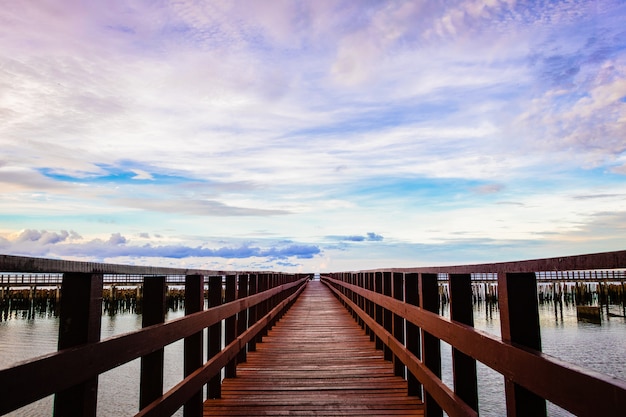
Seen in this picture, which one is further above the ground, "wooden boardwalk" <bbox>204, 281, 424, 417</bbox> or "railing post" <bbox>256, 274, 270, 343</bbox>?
"railing post" <bbox>256, 274, 270, 343</bbox>

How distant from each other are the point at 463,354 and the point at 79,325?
8.03 ft

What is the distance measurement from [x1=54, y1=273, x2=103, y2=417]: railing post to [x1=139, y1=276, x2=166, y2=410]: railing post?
80 cm

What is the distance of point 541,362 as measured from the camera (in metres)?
1.82

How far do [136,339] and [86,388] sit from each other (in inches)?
19.0

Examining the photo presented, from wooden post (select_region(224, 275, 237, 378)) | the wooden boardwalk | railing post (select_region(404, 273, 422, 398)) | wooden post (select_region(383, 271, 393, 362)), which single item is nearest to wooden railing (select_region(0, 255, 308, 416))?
the wooden boardwalk

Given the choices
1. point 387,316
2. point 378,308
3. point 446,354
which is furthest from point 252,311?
point 446,354

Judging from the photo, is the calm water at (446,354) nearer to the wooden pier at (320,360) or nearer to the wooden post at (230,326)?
the wooden post at (230,326)

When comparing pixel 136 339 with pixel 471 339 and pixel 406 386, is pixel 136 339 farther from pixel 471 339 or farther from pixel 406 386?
pixel 406 386

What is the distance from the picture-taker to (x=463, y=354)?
3133 millimetres

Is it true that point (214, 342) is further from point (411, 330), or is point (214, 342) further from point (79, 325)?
point (79, 325)

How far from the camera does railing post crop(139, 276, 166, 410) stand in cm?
289

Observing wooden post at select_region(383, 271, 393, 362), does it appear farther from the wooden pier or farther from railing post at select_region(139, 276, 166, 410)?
railing post at select_region(139, 276, 166, 410)

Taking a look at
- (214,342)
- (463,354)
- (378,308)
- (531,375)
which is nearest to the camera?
(531,375)

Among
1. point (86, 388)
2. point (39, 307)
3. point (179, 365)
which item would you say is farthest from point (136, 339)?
point (39, 307)
